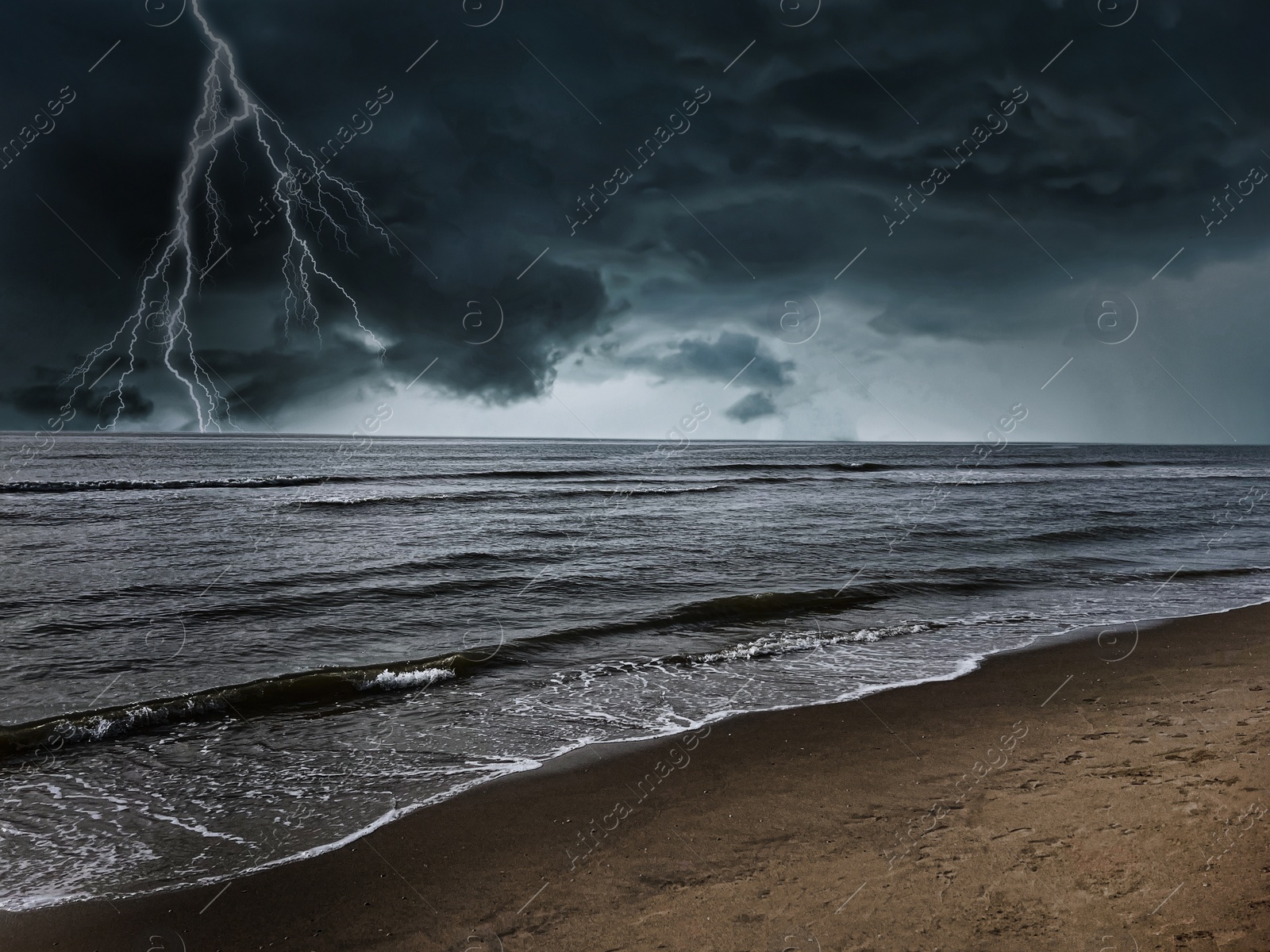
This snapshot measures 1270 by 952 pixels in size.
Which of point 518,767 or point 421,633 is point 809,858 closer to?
point 518,767

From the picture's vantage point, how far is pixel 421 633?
10844 millimetres

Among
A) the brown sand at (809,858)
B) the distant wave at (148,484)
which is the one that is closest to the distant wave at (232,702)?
the brown sand at (809,858)

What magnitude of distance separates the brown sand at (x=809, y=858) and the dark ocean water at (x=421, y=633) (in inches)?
22.3

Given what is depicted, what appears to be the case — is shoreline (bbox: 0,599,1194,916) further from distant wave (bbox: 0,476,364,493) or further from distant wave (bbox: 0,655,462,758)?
distant wave (bbox: 0,476,364,493)

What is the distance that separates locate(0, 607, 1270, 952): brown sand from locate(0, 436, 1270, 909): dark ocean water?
566 mm

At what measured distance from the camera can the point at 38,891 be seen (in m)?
4.41

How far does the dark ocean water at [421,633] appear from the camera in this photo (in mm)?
5695

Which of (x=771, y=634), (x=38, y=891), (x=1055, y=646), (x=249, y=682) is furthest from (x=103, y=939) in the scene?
(x=1055, y=646)

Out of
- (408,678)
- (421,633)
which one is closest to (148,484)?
(421,633)

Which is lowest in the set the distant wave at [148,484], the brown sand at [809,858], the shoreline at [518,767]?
the brown sand at [809,858]

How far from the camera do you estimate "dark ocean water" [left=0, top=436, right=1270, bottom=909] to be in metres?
5.70

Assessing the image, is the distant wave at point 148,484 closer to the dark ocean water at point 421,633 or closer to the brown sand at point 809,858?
the dark ocean water at point 421,633

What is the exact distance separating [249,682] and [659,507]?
2233cm

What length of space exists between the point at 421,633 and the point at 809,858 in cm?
795
